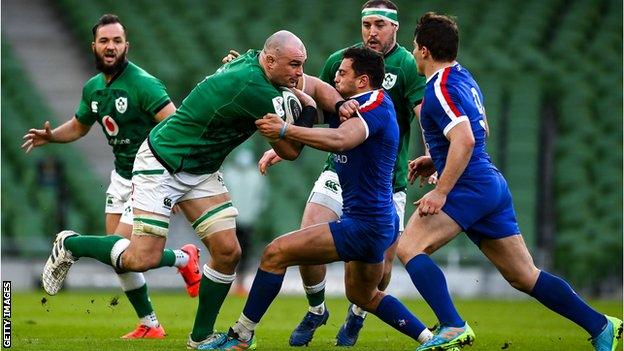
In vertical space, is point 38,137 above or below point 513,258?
above

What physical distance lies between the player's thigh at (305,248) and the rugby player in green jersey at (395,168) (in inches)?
46.3

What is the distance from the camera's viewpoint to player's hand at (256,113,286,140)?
8.56 m

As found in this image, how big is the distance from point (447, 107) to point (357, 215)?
1022 mm

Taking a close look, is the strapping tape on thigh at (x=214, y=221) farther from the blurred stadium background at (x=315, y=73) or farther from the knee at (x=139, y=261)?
the blurred stadium background at (x=315, y=73)

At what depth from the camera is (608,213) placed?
23.4m

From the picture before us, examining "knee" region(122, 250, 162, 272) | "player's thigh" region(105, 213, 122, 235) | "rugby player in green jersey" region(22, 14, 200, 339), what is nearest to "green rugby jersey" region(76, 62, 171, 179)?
"rugby player in green jersey" region(22, 14, 200, 339)

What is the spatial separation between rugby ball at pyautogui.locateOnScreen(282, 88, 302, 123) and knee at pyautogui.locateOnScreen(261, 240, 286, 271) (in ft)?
2.96

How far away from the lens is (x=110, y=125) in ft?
35.6

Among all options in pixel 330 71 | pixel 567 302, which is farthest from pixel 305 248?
pixel 330 71

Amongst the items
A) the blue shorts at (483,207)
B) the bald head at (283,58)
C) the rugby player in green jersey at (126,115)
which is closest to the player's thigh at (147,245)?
the rugby player in green jersey at (126,115)

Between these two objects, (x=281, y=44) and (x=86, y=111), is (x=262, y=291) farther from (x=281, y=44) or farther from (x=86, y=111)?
(x=86, y=111)

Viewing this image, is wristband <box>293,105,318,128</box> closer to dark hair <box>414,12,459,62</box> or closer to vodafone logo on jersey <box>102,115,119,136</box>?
dark hair <box>414,12,459,62</box>

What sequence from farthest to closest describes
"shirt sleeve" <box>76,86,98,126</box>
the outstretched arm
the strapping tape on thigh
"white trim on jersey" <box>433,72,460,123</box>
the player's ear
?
"shirt sleeve" <box>76,86,98,126</box> → the strapping tape on thigh → the player's ear → "white trim on jersey" <box>433,72,460,123</box> → the outstretched arm

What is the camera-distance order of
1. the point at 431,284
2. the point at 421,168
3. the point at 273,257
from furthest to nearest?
the point at 421,168
the point at 273,257
the point at 431,284
